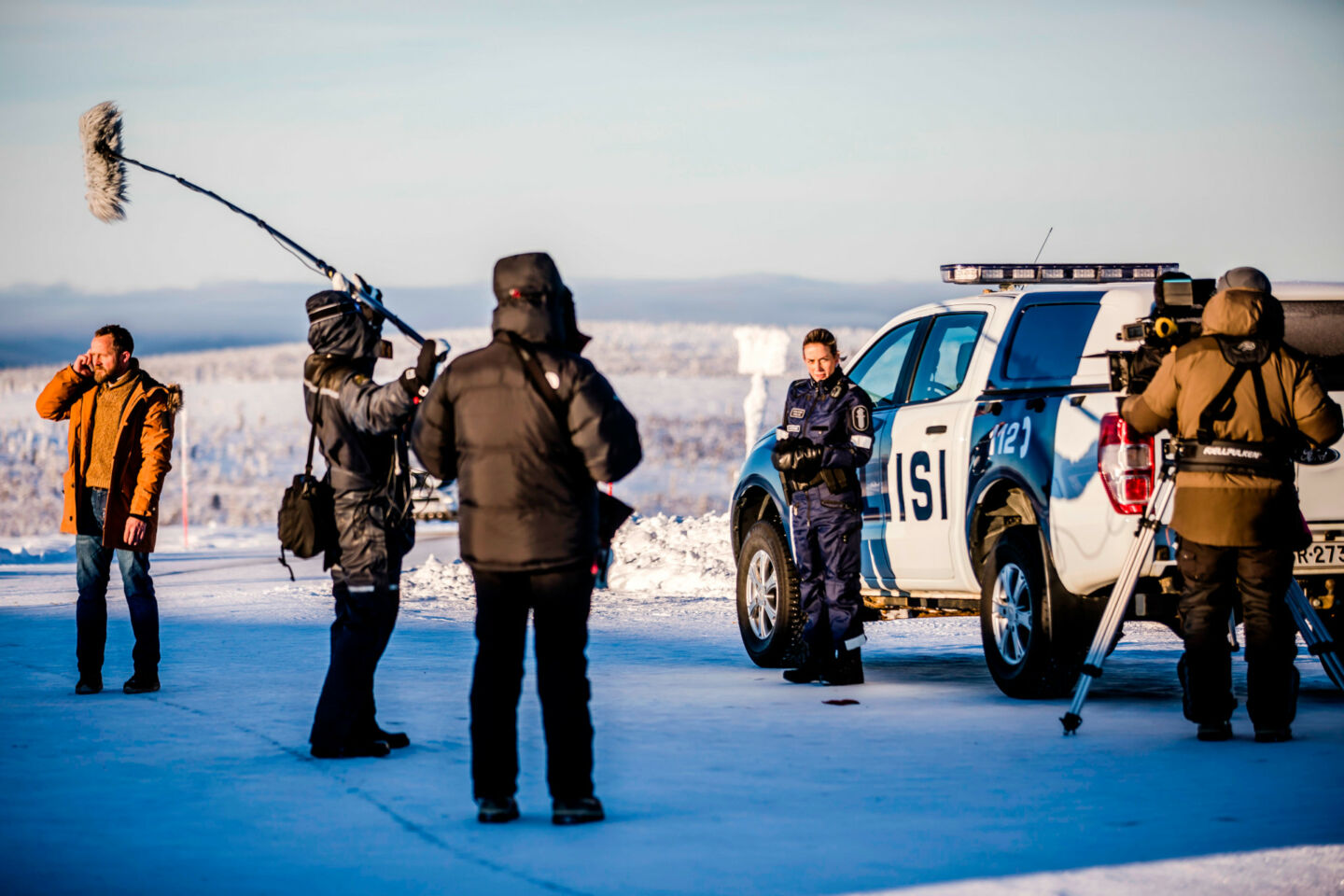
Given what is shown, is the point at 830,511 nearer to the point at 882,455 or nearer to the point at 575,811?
the point at 882,455

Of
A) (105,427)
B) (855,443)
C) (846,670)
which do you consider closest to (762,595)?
(846,670)

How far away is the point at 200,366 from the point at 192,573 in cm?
7293

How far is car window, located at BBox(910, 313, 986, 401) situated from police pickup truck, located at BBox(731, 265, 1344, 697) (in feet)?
0.03

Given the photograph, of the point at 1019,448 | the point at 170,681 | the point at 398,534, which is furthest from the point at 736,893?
the point at 170,681

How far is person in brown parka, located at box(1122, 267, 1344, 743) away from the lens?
23.9ft

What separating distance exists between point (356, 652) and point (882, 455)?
4.01 metres

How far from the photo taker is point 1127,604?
7777 mm

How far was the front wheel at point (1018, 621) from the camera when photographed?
340 inches

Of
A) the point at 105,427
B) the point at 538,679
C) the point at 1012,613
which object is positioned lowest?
the point at 1012,613

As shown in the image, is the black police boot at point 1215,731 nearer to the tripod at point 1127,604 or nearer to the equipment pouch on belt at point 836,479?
the tripod at point 1127,604

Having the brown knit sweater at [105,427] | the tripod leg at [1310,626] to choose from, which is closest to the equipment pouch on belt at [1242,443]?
the tripod leg at [1310,626]

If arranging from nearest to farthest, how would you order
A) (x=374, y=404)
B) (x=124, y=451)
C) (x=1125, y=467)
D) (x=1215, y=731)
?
(x=374, y=404), (x=1215, y=731), (x=1125, y=467), (x=124, y=451)

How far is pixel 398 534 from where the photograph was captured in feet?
24.3

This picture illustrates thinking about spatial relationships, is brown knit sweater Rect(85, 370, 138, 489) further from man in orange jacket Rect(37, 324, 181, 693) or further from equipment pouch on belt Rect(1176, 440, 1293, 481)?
equipment pouch on belt Rect(1176, 440, 1293, 481)
